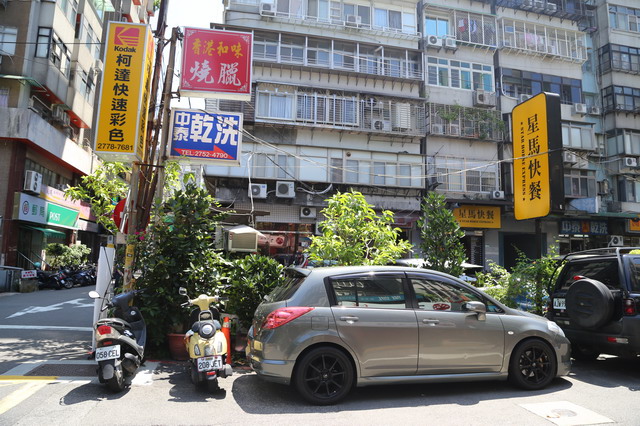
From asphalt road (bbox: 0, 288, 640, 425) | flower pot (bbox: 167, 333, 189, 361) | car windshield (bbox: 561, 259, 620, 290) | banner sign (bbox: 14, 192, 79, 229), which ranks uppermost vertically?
banner sign (bbox: 14, 192, 79, 229)

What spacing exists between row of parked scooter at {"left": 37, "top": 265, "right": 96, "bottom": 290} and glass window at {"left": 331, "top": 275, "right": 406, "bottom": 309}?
729 inches

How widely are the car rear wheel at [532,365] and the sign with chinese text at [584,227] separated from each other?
74.1 feet

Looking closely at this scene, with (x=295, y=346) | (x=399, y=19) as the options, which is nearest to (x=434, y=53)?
(x=399, y=19)

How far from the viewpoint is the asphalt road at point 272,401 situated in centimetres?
420

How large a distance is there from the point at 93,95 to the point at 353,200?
25.4 m

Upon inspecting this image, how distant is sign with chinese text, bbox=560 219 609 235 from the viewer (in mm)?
24859

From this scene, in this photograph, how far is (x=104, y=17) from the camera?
1118 inches

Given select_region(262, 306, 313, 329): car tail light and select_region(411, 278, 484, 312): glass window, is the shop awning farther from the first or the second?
select_region(411, 278, 484, 312): glass window

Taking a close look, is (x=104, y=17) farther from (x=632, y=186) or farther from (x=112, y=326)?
(x=632, y=186)

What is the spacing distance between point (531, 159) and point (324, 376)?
488 inches

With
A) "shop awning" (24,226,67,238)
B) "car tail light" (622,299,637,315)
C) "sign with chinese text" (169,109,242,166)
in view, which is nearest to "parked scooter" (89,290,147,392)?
"sign with chinese text" (169,109,242,166)

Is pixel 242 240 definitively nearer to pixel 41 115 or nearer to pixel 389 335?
pixel 389 335

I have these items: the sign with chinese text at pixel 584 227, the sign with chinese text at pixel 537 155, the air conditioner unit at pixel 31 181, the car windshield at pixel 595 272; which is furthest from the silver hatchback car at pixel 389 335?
the sign with chinese text at pixel 584 227

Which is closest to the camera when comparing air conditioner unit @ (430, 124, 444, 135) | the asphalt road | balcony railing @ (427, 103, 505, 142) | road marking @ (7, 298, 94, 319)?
the asphalt road
